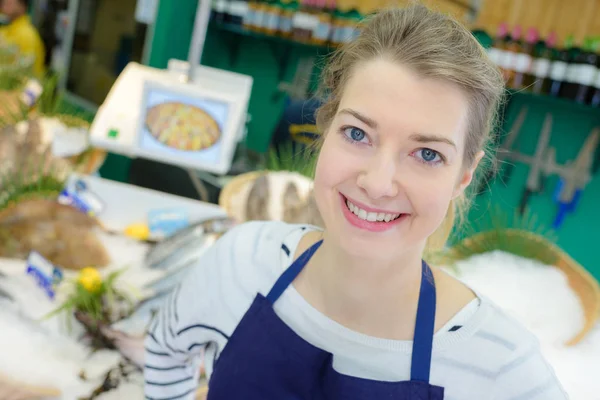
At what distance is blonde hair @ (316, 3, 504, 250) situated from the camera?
2.71 feet

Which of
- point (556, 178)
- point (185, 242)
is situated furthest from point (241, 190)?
point (556, 178)

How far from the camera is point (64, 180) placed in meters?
1.91

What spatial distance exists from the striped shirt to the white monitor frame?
0.52m

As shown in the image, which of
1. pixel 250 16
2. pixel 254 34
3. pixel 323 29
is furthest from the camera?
pixel 254 34

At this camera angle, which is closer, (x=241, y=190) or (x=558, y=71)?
(x=241, y=190)

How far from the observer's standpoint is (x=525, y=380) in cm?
86

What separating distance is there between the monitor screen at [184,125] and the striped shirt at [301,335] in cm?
54

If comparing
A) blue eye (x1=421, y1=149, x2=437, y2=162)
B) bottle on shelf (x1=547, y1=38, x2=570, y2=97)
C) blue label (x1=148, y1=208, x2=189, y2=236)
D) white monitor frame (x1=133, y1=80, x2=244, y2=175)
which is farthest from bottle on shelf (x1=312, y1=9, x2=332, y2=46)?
blue eye (x1=421, y1=149, x2=437, y2=162)

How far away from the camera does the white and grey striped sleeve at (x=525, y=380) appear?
0.85 meters

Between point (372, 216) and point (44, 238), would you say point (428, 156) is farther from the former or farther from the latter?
point (44, 238)

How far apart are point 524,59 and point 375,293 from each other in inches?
91.8

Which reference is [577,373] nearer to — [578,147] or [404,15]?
[404,15]

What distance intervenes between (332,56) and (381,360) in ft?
1.86

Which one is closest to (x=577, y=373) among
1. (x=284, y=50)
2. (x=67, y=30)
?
(x=284, y=50)
